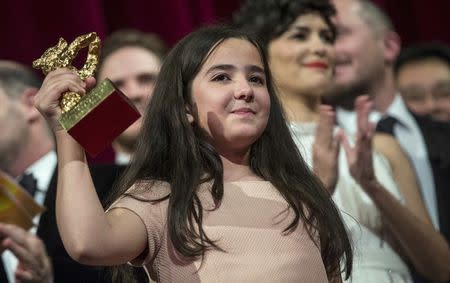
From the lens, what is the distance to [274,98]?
193 centimetres

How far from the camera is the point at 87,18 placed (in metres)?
3.31

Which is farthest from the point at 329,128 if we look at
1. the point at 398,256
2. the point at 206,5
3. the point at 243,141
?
the point at 206,5

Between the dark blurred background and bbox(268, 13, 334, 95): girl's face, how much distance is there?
0.48m

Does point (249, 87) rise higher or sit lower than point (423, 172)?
higher

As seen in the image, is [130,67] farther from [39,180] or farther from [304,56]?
[304,56]

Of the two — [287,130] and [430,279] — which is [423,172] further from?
[287,130]

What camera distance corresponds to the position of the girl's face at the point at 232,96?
175cm

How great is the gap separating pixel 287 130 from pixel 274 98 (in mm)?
62

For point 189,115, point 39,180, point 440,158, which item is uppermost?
point 189,115

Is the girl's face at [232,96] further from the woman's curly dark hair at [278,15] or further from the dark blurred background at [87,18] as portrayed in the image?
the dark blurred background at [87,18]

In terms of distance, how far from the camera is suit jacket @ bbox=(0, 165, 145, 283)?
7.73 ft

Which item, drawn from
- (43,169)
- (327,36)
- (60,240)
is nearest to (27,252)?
(60,240)

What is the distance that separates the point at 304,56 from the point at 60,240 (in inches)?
28.1

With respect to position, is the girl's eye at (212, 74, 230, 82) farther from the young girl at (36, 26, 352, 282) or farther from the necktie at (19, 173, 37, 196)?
the necktie at (19, 173, 37, 196)
